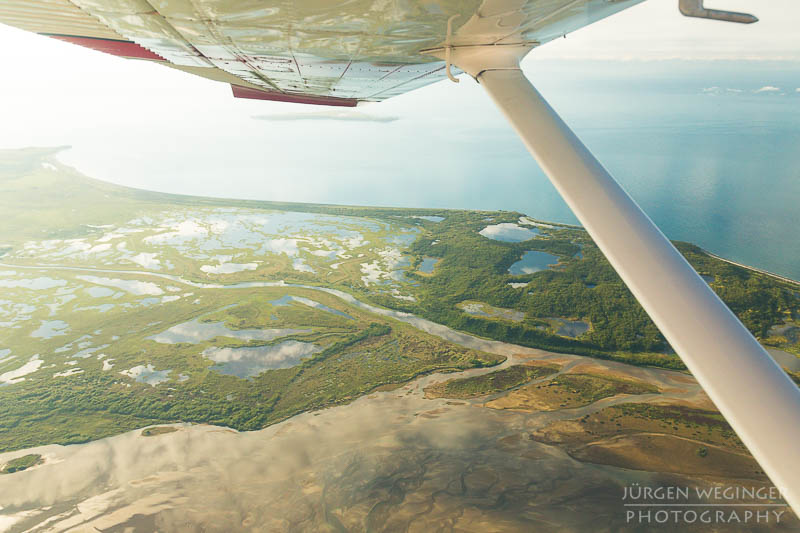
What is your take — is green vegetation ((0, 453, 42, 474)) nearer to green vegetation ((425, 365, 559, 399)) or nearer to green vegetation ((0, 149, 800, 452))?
green vegetation ((0, 149, 800, 452))

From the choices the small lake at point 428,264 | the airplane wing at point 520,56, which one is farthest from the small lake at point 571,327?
the airplane wing at point 520,56

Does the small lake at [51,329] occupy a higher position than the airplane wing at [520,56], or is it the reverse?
the airplane wing at [520,56]

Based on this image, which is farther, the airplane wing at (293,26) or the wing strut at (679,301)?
the airplane wing at (293,26)

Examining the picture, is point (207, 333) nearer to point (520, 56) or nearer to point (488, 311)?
point (488, 311)

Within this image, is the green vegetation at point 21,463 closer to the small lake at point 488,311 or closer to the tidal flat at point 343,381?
the tidal flat at point 343,381

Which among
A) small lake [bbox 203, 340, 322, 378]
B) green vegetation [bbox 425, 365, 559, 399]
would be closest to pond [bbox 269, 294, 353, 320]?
small lake [bbox 203, 340, 322, 378]

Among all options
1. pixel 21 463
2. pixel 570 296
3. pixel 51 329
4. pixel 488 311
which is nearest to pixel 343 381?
pixel 488 311
